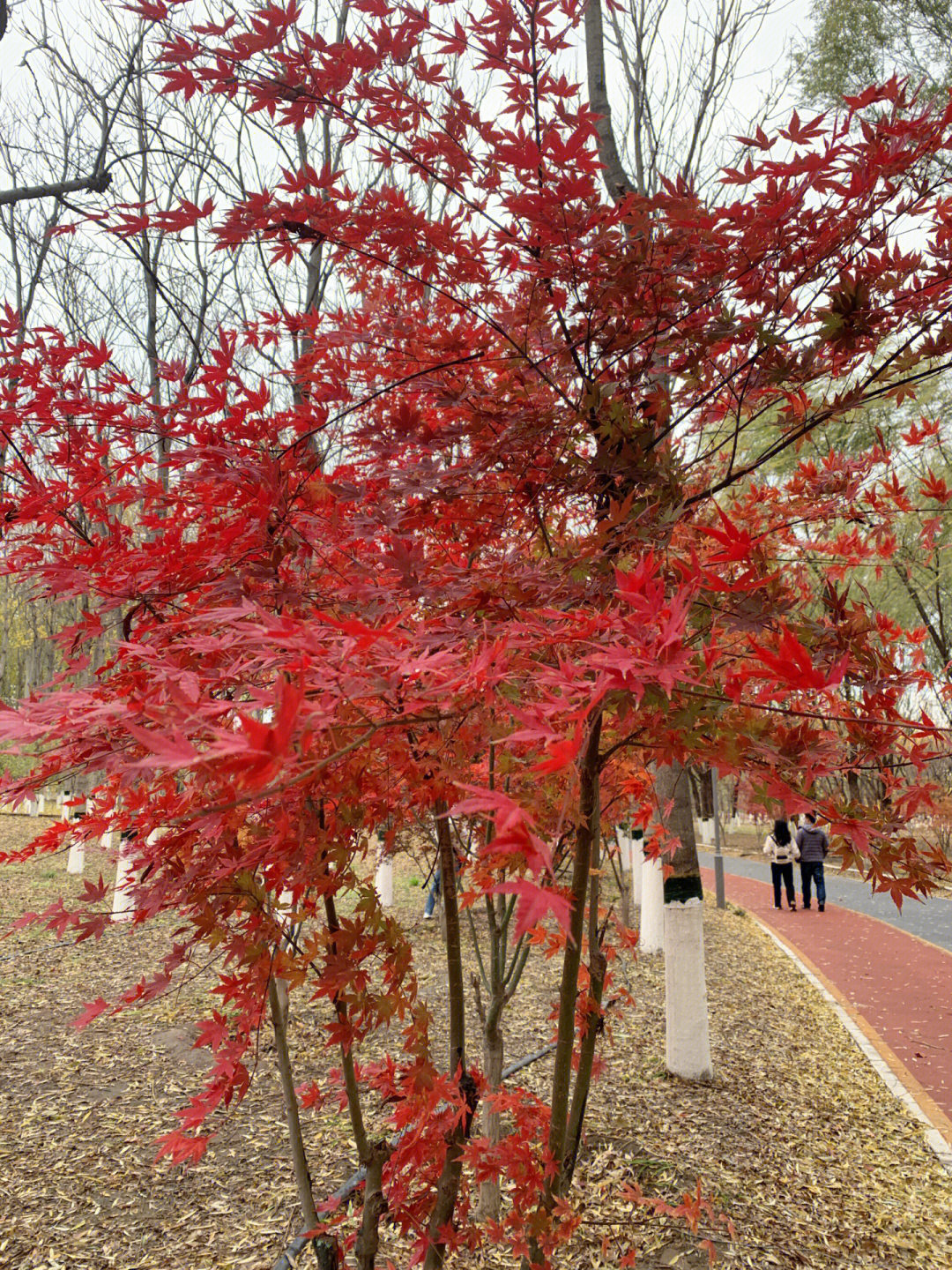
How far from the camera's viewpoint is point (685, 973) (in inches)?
187

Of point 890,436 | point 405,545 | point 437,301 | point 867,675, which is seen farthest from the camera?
point 890,436

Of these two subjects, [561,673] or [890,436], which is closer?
[561,673]

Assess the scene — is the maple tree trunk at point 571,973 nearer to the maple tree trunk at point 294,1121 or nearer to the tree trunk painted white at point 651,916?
the maple tree trunk at point 294,1121

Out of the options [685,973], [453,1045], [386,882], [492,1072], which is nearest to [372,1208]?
[453,1045]

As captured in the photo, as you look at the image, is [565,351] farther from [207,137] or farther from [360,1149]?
[207,137]

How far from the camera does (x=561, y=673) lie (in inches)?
47.5

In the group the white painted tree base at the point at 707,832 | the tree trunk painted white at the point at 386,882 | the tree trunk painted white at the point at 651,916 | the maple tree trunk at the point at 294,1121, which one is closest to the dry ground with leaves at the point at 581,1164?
the maple tree trunk at the point at 294,1121

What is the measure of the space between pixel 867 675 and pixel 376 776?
128 centimetres

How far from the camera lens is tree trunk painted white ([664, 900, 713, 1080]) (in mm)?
4766

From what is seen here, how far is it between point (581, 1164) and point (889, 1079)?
9.03 feet

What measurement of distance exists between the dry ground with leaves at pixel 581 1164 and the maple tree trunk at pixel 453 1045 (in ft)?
2.67

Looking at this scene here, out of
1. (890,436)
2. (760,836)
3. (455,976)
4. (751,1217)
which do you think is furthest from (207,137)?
(760,836)

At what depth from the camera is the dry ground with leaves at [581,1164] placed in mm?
3217

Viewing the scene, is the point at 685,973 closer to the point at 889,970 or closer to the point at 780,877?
the point at 889,970
